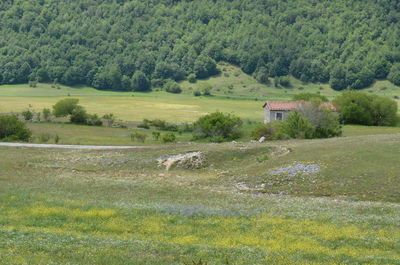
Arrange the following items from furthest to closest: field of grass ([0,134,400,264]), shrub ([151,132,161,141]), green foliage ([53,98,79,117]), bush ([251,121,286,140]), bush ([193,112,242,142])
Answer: green foliage ([53,98,79,117]), shrub ([151,132,161,141]), bush ([193,112,242,142]), bush ([251,121,286,140]), field of grass ([0,134,400,264])

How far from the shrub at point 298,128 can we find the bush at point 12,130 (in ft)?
141

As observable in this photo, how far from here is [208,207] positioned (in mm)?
37875

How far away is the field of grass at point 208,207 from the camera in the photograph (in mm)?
23609

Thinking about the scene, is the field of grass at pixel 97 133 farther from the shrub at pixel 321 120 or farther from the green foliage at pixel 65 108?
the green foliage at pixel 65 108

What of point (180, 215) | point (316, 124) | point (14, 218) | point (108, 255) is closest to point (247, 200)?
point (180, 215)

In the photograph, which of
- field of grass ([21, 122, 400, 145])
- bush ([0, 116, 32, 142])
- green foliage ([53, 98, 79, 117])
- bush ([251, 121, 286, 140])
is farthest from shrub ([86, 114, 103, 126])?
bush ([251, 121, 286, 140])

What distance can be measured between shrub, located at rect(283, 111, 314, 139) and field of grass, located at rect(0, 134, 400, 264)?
19.4 meters

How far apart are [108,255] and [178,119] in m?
134

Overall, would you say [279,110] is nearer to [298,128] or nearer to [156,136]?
[156,136]

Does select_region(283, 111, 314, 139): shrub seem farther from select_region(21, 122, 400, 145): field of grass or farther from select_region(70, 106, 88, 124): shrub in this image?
select_region(70, 106, 88, 124): shrub

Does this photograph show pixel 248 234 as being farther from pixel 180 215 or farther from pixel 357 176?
pixel 357 176

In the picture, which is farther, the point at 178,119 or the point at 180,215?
the point at 178,119

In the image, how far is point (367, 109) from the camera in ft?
448

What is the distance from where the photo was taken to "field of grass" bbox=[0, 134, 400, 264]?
23.6 m
